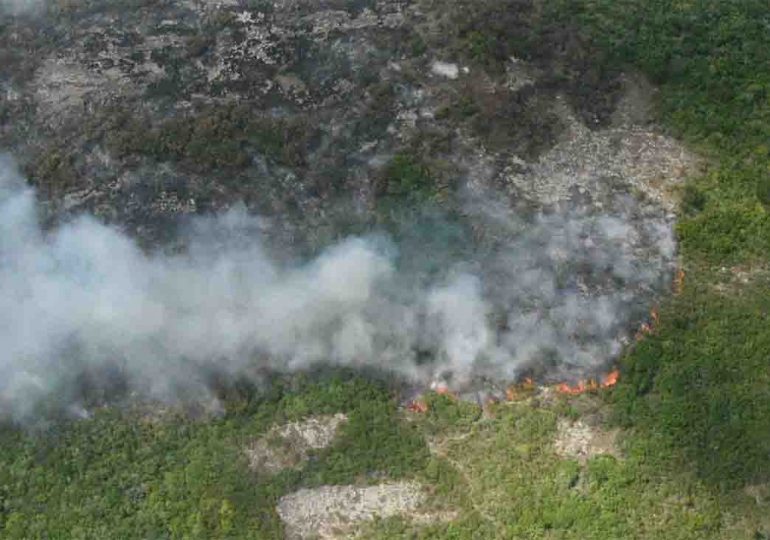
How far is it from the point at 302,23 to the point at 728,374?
73.1ft

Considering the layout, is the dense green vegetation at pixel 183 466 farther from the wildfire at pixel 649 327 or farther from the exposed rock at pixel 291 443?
the wildfire at pixel 649 327

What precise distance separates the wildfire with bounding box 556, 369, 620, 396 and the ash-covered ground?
0.65 m

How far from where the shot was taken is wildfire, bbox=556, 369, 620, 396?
31.2 metres

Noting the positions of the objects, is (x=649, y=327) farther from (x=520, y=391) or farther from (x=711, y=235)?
(x=711, y=235)

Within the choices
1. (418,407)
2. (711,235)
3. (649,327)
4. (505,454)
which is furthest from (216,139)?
(711,235)

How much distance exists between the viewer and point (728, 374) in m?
31.1

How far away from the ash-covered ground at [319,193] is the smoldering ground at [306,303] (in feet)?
0.23

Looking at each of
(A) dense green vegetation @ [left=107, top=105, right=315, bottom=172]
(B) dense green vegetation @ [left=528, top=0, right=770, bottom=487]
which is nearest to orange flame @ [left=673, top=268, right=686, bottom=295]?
(B) dense green vegetation @ [left=528, top=0, right=770, bottom=487]

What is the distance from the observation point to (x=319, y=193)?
36.7m

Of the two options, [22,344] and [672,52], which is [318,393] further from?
[672,52]

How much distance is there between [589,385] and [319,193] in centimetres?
1136

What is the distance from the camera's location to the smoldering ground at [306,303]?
1229 inches

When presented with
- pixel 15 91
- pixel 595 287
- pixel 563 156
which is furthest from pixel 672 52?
pixel 15 91

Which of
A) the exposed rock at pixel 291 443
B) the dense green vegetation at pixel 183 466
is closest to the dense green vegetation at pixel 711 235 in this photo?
the dense green vegetation at pixel 183 466
